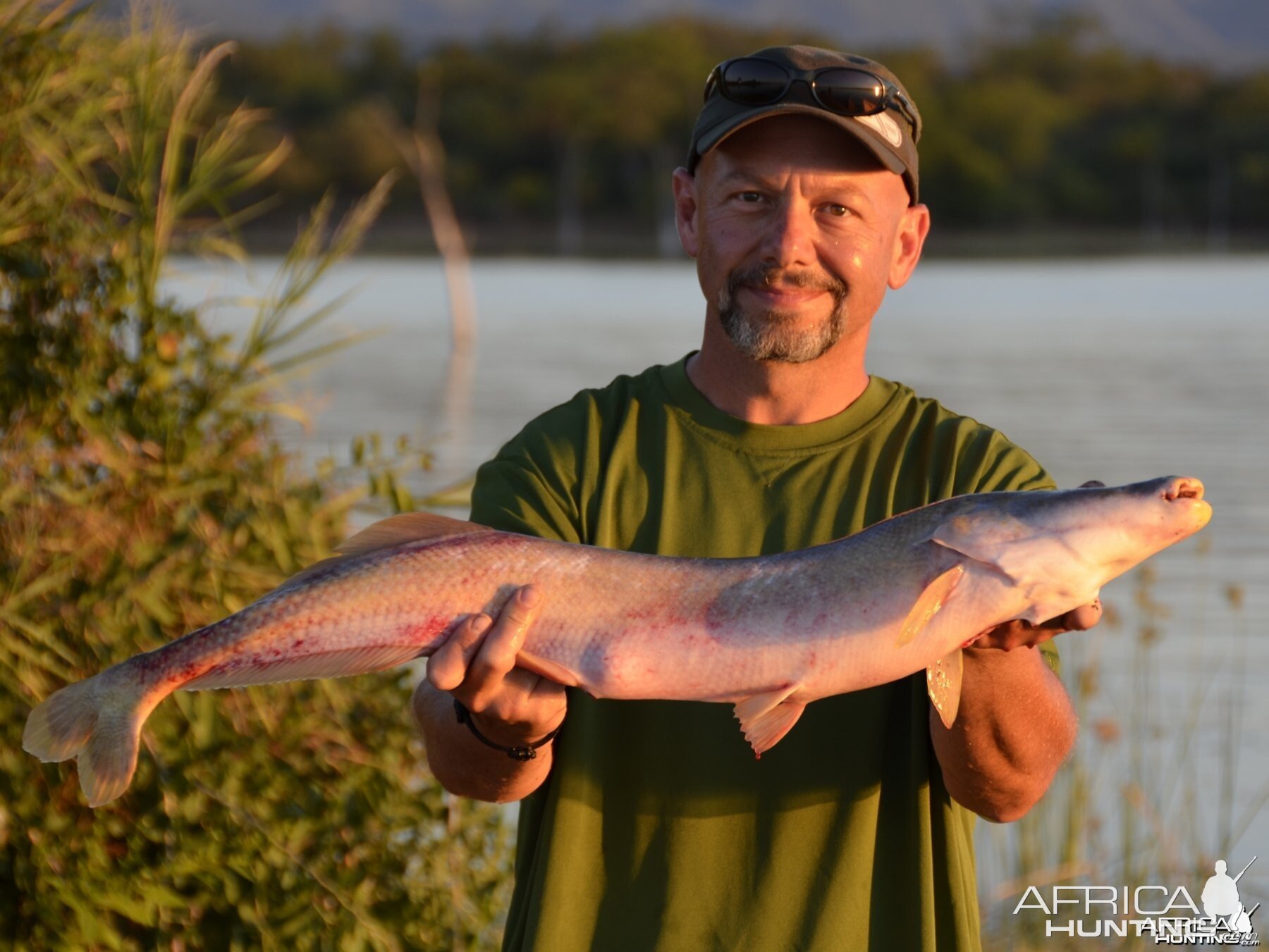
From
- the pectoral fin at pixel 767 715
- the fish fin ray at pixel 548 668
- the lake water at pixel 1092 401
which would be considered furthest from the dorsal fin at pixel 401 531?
the lake water at pixel 1092 401

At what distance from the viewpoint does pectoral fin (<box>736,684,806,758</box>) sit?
2602 millimetres

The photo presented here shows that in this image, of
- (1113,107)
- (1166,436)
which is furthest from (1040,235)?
(1166,436)

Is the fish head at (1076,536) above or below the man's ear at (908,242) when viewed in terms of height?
below

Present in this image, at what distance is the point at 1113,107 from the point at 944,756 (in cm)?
10525

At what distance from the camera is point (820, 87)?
2.95 m

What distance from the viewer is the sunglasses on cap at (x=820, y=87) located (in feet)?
9.64

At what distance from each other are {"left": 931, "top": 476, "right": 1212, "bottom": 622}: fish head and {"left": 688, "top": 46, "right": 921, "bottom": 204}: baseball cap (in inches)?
32.0

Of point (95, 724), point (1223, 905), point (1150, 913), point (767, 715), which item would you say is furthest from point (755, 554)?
point (1223, 905)

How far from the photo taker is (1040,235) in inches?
3391

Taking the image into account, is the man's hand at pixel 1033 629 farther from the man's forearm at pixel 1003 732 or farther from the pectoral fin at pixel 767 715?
the pectoral fin at pixel 767 715

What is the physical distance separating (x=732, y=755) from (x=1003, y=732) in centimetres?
47

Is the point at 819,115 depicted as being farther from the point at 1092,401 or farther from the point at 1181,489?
the point at 1092,401

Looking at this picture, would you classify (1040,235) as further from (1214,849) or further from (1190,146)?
(1214,849)

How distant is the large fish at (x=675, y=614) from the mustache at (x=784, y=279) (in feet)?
1.79
